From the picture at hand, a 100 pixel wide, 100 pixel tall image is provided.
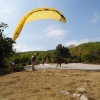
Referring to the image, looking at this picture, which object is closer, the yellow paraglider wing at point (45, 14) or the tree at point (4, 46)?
the yellow paraglider wing at point (45, 14)

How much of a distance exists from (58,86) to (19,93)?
183 cm

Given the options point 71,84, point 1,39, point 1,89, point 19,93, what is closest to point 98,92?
point 71,84

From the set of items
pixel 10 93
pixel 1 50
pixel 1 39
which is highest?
pixel 1 39

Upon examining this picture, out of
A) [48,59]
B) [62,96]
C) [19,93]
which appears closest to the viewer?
[62,96]

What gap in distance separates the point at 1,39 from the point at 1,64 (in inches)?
148

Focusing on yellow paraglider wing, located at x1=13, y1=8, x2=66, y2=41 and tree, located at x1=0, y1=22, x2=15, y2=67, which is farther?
tree, located at x1=0, y1=22, x2=15, y2=67

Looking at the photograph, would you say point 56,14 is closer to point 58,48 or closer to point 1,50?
point 1,50

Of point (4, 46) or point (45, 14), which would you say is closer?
point (45, 14)

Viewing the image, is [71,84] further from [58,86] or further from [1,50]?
[1,50]

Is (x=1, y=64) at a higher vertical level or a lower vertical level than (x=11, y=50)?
lower

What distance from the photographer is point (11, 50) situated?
2530cm

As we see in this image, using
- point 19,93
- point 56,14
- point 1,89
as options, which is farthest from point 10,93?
point 56,14

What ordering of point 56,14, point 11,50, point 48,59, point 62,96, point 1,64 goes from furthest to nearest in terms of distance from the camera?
point 48,59, point 11,50, point 1,64, point 56,14, point 62,96

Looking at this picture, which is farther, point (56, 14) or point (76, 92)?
point (56, 14)
